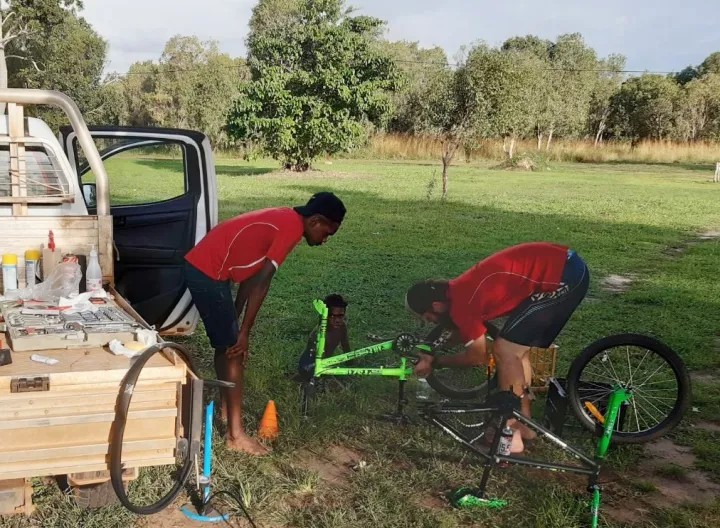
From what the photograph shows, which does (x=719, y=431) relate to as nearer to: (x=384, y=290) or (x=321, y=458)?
(x=321, y=458)

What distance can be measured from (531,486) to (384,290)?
14.3 ft

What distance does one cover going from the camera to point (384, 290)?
7863 millimetres

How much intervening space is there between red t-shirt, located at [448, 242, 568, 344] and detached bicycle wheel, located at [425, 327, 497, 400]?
0.22 metres

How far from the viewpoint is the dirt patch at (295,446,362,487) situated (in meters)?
3.71

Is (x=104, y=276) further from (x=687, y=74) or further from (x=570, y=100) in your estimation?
(x=687, y=74)

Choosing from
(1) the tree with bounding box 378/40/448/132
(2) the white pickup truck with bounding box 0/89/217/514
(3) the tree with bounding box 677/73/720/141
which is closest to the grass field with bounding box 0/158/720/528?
(2) the white pickup truck with bounding box 0/89/217/514

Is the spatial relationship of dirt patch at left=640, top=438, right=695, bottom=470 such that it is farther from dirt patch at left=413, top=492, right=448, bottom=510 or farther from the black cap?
the black cap

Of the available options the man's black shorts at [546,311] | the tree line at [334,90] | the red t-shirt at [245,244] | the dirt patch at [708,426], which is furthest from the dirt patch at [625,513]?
the tree line at [334,90]

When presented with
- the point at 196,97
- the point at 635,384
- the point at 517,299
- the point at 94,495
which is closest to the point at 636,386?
the point at 635,384

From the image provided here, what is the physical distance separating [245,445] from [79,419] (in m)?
1.65

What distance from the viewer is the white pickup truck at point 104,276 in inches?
89.9

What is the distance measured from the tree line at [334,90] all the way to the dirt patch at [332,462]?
13.6 m

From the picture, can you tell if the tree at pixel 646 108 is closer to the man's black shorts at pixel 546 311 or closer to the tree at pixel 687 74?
the tree at pixel 687 74

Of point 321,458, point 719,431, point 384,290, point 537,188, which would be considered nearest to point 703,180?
point 537,188
